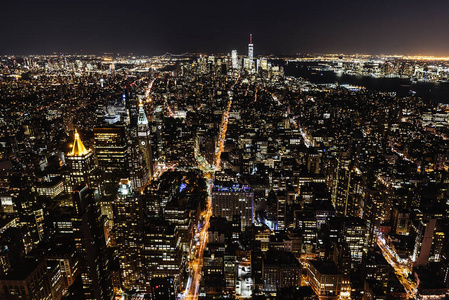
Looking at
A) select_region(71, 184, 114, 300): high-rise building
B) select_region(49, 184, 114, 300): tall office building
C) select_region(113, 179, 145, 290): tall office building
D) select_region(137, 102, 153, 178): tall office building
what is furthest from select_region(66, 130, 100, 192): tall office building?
select_region(137, 102, 153, 178): tall office building

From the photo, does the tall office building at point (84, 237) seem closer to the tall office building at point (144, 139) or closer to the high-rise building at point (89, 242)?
the high-rise building at point (89, 242)

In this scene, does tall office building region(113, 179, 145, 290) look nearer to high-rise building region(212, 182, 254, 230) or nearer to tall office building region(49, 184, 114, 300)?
tall office building region(49, 184, 114, 300)

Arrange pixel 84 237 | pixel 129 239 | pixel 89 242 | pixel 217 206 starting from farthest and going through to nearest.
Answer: pixel 217 206 < pixel 129 239 < pixel 89 242 < pixel 84 237

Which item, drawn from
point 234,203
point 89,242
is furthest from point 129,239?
point 234,203

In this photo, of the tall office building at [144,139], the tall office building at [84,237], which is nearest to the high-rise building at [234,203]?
the tall office building at [84,237]

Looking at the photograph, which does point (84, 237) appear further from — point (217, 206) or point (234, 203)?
point (234, 203)

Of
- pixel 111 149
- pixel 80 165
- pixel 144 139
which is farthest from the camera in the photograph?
pixel 144 139

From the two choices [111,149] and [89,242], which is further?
[111,149]

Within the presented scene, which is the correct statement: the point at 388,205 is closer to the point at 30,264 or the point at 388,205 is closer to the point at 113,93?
the point at 30,264

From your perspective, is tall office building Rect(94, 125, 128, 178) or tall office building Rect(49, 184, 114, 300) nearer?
tall office building Rect(49, 184, 114, 300)
